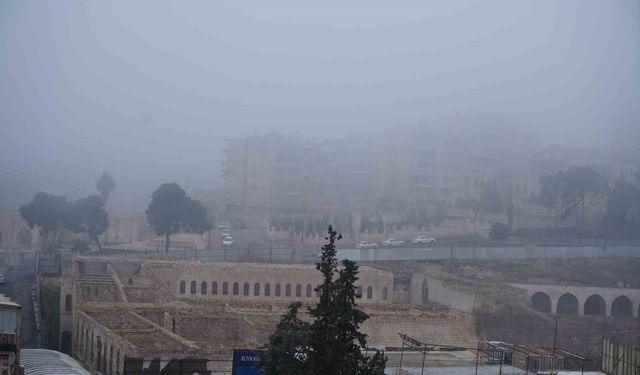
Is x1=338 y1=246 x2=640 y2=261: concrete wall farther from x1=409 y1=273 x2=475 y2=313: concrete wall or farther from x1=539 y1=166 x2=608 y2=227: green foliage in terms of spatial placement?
x1=539 y1=166 x2=608 y2=227: green foliage

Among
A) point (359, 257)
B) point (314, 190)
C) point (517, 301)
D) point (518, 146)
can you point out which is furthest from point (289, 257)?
point (518, 146)

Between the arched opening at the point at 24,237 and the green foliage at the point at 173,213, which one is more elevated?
the green foliage at the point at 173,213

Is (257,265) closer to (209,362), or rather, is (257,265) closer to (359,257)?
(359,257)

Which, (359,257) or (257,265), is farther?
(359,257)

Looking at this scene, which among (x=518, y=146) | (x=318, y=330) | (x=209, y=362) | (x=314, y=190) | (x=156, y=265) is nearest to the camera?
(x=318, y=330)

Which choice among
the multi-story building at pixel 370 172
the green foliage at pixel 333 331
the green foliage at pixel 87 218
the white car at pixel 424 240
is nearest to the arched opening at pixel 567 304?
the white car at pixel 424 240

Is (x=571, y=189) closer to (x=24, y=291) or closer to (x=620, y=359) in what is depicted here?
(x=24, y=291)

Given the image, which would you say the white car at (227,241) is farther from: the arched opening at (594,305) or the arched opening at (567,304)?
the arched opening at (594,305)

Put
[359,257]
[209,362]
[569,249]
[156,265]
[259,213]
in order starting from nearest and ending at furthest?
1. [209,362]
2. [156,265]
3. [359,257]
4. [569,249]
5. [259,213]

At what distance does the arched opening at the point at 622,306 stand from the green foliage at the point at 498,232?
9.60 m

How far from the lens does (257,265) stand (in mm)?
29703

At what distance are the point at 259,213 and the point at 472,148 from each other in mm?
14552

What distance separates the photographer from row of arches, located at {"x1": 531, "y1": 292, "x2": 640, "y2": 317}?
1218 inches

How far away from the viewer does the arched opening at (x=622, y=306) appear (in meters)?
31.4
